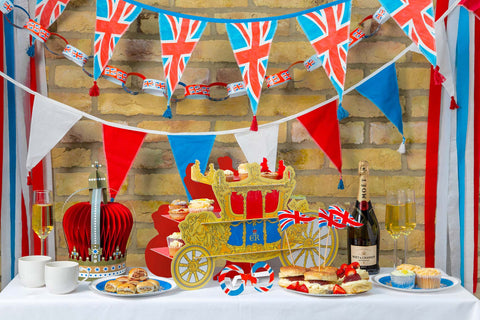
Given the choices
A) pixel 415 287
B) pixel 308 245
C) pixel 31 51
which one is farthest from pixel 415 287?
pixel 31 51

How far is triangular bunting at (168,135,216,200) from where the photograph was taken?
1479 millimetres

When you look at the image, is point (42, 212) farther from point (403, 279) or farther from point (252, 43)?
point (403, 279)

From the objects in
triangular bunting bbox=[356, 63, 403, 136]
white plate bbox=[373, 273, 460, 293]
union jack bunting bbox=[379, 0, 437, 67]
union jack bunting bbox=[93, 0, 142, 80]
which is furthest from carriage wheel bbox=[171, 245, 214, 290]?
union jack bunting bbox=[379, 0, 437, 67]

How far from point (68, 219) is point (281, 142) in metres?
0.66

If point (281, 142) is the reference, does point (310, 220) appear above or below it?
below

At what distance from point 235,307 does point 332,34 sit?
74cm

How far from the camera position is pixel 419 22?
1.34 m

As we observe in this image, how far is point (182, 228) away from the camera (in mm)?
1242

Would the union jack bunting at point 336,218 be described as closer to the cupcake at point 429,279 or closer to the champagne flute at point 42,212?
the cupcake at point 429,279

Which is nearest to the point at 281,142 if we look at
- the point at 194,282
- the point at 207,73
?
the point at 207,73

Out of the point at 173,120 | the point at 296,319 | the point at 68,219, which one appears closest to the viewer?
the point at 296,319

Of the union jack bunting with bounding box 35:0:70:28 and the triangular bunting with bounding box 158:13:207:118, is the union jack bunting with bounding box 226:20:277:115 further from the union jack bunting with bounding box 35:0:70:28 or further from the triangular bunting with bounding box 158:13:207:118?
the union jack bunting with bounding box 35:0:70:28

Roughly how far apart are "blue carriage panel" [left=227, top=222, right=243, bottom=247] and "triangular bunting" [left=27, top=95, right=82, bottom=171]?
53 cm

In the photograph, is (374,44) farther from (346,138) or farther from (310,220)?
(310,220)
